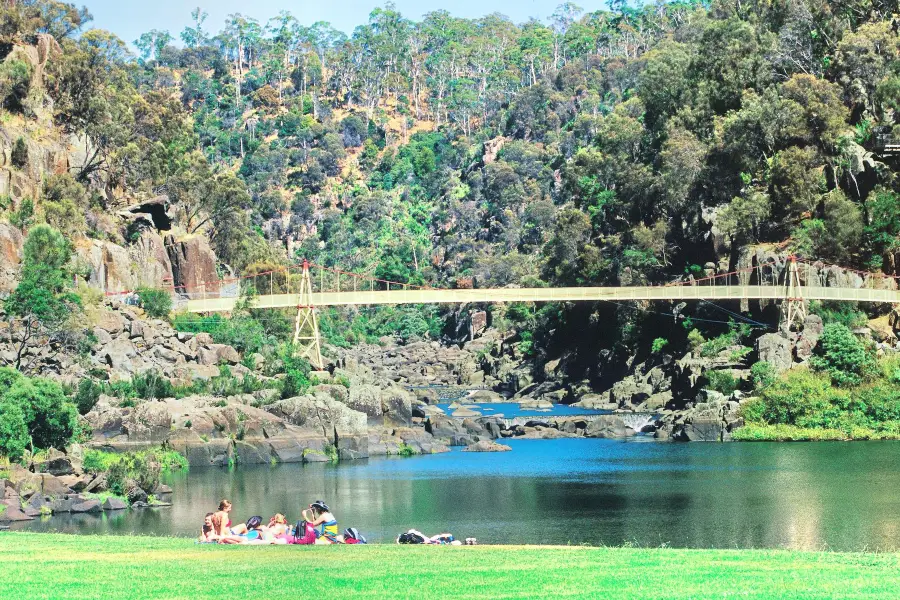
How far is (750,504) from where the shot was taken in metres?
30.0

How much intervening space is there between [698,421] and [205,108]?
119110mm

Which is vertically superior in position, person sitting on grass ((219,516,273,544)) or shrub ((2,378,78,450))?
shrub ((2,378,78,450))

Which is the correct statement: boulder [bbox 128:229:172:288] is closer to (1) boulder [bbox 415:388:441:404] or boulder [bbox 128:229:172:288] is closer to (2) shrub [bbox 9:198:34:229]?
(2) shrub [bbox 9:198:34:229]

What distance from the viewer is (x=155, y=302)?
190ft

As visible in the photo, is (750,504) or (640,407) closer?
(750,504)

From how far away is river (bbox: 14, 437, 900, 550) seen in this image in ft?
84.8

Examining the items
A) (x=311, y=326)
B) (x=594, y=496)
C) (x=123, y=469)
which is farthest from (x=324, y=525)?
(x=311, y=326)

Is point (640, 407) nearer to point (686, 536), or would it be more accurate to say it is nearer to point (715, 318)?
point (715, 318)

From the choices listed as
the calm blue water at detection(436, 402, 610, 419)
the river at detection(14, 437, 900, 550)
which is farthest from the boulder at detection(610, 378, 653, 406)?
the river at detection(14, 437, 900, 550)

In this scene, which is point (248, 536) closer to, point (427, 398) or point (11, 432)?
point (11, 432)

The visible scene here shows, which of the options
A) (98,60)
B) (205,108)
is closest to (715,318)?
(98,60)

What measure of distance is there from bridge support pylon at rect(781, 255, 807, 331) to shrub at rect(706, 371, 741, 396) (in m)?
3.75

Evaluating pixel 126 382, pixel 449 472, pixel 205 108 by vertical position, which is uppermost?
pixel 205 108

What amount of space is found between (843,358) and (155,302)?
30.3m
